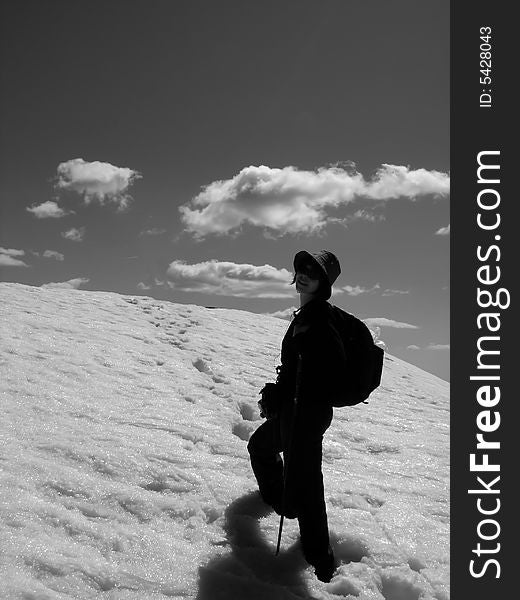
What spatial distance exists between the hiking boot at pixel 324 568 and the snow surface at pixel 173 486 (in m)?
0.05

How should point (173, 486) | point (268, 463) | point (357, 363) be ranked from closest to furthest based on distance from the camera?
1. point (357, 363)
2. point (268, 463)
3. point (173, 486)

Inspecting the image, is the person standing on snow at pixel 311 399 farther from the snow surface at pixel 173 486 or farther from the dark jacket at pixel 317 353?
the snow surface at pixel 173 486

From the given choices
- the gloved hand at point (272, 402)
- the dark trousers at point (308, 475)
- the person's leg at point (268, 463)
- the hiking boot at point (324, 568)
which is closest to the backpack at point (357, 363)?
the dark trousers at point (308, 475)

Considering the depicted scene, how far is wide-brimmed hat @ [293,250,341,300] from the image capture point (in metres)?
3.89

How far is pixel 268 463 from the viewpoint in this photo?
14.4ft

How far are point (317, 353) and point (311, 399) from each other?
348 mm

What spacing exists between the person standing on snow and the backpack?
2.9 inches

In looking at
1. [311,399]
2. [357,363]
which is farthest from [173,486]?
[357,363]

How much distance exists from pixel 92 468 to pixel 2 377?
2531 millimetres

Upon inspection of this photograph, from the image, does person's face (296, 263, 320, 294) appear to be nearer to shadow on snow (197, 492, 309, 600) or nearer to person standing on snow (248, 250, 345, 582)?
person standing on snow (248, 250, 345, 582)

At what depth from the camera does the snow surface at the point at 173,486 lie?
11.6 feet

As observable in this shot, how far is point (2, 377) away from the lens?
6480 millimetres

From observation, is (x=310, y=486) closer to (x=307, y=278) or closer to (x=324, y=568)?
(x=324, y=568)

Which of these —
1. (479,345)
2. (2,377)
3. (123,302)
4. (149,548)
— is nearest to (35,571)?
(149,548)
